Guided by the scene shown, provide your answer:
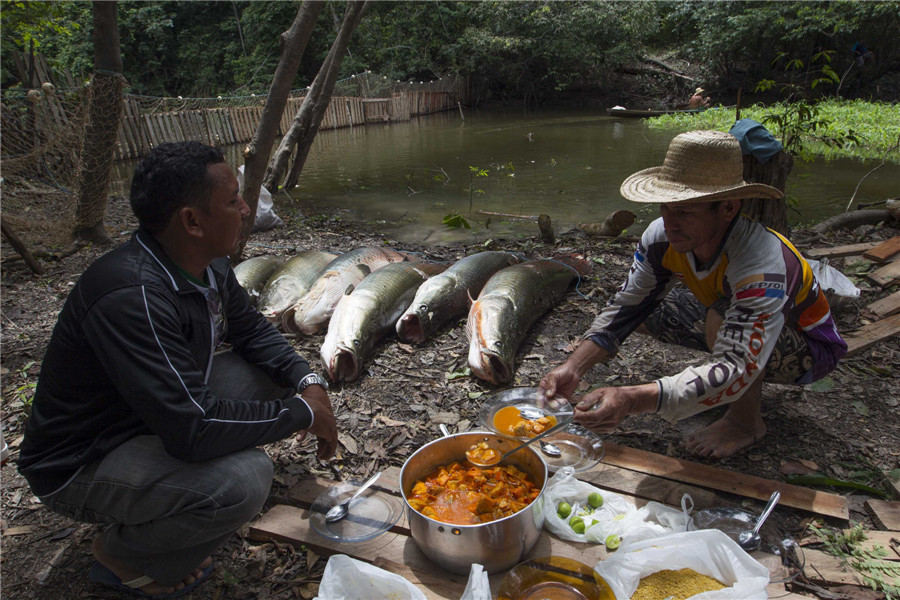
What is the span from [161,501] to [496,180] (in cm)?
984

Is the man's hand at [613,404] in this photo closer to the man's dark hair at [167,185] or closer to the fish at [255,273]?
the man's dark hair at [167,185]

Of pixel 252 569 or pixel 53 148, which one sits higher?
pixel 53 148

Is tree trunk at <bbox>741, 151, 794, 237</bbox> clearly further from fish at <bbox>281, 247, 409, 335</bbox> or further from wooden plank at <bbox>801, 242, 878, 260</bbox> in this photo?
fish at <bbox>281, 247, 409, 335</bbox>

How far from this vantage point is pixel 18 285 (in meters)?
5.39

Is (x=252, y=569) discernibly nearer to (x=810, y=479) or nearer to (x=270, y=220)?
(x=810, y=479)

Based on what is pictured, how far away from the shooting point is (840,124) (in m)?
13.7

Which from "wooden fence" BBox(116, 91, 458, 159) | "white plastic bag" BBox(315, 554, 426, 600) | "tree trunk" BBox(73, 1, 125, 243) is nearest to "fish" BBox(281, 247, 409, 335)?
"white plastic bag" BBox(315, 554, 426, 600)

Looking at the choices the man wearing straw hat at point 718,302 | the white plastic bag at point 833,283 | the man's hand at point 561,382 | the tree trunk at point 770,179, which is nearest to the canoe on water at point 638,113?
the tree trunk at point 770,179

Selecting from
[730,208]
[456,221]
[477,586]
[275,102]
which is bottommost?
[456,221]

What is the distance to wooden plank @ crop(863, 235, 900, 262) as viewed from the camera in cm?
475

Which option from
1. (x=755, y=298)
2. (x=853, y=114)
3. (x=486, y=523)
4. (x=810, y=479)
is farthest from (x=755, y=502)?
(x=853, y=114)

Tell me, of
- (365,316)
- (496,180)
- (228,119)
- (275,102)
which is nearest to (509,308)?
(365,316)

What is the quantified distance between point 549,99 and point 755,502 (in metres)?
30.0

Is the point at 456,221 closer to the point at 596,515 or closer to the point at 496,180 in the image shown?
the point at 496,180
